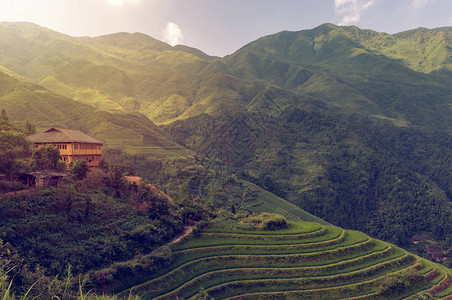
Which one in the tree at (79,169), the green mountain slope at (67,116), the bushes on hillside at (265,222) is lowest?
the bushes on hillside at (265,222)

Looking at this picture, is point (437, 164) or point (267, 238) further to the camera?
point (437, 164)

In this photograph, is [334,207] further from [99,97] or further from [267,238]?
[99,97]

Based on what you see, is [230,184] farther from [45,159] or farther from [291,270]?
[45,159]

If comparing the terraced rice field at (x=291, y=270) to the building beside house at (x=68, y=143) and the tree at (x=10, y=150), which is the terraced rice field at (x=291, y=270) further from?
the building beside house at (x=68, y=143)

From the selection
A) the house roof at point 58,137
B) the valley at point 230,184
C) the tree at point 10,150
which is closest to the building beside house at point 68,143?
the house roof at point 58,137

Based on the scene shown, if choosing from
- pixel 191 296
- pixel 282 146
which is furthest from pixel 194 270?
pixel 282 146

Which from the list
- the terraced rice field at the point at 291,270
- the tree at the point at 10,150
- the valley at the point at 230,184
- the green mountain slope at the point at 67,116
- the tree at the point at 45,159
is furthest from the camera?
the green mountain slope at the point at 67,116

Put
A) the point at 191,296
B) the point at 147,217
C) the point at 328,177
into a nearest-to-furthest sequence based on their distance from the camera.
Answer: the point at 191,296
the point at 147,217
the point at 328,177

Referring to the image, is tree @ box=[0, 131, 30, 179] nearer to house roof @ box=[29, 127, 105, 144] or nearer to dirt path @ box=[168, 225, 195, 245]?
house roof @ box=[29, 127, 105, 144]
